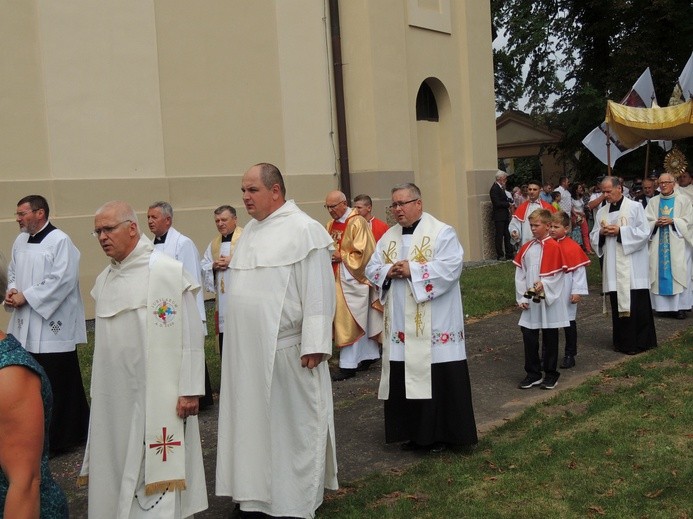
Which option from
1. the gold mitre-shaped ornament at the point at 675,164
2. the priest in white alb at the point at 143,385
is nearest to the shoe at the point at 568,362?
the priest in white alb at the point at 143,385

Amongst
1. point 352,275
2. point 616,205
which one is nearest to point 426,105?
point 616,205

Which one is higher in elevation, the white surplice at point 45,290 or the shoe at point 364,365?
the white surplice at point 45,290

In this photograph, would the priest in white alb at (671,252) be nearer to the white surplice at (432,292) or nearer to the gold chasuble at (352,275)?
the gold chasuble at (352,275)

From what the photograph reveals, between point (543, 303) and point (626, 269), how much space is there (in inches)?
88.8

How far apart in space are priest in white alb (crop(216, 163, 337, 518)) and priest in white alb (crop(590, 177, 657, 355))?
5.65 meters

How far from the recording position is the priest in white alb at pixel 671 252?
11867 millimetres

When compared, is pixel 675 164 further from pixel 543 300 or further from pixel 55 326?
pixel 55 326

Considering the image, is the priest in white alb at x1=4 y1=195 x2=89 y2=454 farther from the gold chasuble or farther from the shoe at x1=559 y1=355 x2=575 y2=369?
the shoe at x1=559 y1=355 x2=575 y2=369

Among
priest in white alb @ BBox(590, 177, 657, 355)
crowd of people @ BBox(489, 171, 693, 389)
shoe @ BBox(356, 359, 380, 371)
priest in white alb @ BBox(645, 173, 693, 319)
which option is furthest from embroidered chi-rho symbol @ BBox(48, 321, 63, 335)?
priest in white alb @ BBox(645, 173, 693, 319)

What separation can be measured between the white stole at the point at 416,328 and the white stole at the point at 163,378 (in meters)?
2.22

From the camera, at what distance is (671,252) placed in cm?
1204

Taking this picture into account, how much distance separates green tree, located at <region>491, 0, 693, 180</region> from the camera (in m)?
25.9

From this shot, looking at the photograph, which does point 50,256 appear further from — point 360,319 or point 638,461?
point 638,461

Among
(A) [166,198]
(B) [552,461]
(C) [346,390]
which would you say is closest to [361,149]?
(A) [166,198]
